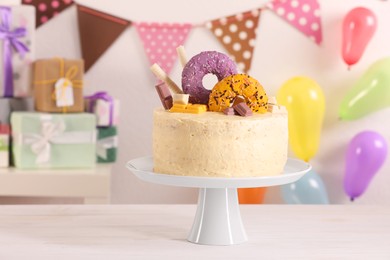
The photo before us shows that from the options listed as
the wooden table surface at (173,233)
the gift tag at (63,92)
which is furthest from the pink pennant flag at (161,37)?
the wooden table surface at (173,233)

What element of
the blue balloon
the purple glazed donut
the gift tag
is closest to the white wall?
the blue balloon

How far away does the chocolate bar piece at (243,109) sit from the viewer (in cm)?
136

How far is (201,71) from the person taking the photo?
4.76ft

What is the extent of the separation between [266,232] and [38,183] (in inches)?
51.9

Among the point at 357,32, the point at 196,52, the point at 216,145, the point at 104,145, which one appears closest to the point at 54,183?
the point at 104,145

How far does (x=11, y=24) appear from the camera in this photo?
2662mm

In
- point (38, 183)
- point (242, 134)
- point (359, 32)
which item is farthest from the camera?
point (359, 32)

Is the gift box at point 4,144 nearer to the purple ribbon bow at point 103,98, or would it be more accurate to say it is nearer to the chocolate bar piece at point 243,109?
the purple ribbon bow at point 103,98

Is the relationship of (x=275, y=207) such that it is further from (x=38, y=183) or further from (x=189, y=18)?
(x=189, y=18)

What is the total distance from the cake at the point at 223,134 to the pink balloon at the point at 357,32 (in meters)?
1.51

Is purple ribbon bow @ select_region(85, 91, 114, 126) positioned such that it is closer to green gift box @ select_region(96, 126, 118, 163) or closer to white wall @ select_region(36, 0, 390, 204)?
green gift box @ select_region(96, 126, 118, 163)

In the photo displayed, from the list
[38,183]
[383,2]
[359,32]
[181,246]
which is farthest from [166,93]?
[383,2]

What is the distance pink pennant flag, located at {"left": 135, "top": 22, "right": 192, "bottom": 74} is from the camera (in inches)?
118

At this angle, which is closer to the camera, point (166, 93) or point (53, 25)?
point (166, 93)
